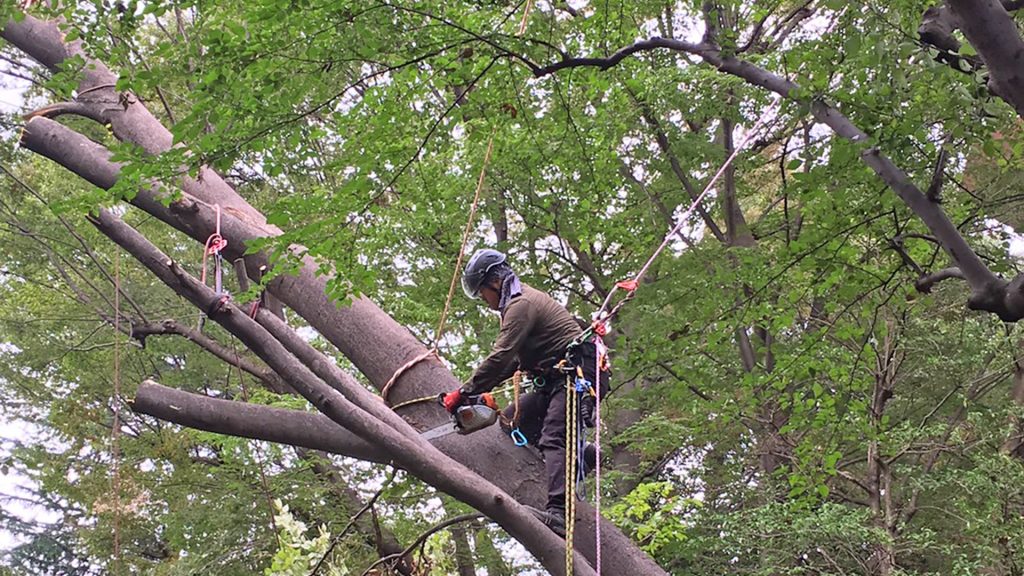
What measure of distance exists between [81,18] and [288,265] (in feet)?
4.15

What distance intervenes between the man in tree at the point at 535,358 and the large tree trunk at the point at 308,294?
0.57ft

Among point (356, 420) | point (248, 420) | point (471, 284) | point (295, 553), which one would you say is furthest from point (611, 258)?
point (356, 420)

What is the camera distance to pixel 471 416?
3756mm

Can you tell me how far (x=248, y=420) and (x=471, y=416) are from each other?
90cm

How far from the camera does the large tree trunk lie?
378 cm

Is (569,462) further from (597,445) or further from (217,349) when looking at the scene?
(217,349)

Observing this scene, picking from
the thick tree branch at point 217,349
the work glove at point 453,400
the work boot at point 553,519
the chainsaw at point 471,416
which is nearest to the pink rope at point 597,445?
the work boot at point 553,519

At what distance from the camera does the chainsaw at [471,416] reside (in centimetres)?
375

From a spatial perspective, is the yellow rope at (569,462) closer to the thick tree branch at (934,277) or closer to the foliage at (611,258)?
the foliage at (611,258)

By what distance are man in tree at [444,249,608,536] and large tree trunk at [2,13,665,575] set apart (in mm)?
174

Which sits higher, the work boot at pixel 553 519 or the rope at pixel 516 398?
the rope at pixel 516 398

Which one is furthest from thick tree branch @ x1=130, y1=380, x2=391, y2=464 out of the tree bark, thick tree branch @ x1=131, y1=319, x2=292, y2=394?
thick tree branch @ x1=131, y1=319, x2=292, y2=394

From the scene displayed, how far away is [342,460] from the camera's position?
930 cm

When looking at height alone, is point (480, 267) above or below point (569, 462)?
above
